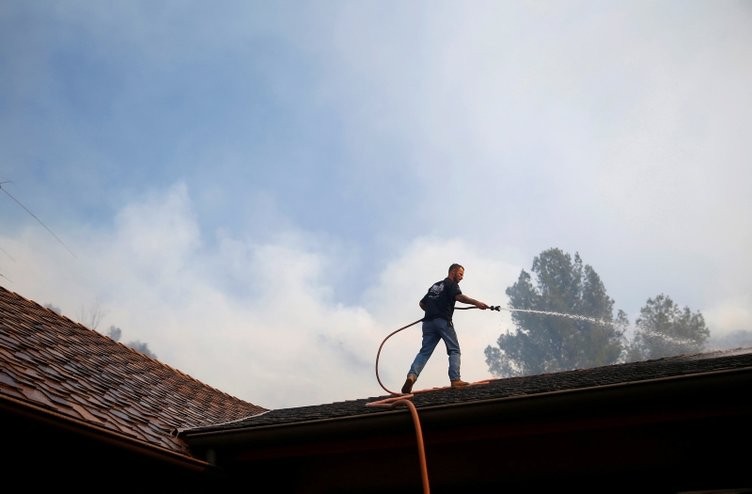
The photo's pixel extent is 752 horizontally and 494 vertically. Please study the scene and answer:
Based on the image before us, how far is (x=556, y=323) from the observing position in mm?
60000

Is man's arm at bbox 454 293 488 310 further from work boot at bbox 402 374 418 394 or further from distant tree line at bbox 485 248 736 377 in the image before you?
distant tree line at bbox 485 248 736 377

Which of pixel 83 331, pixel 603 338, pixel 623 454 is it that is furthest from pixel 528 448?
pixel 603 338

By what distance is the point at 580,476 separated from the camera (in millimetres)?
4137

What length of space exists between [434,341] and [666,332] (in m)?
51.1

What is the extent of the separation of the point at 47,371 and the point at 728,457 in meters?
4.91

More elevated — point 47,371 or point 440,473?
point 47,371

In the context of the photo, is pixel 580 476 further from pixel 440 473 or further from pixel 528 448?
pixel 440 473

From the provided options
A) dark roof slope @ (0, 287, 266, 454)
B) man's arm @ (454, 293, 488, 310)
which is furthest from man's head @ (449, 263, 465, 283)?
dark roof slope @ (0, 287, 266, 454)

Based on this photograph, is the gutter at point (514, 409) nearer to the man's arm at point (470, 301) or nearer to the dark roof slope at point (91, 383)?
the dark roof slope at point (91, 383)

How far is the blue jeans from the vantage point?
7.34 m

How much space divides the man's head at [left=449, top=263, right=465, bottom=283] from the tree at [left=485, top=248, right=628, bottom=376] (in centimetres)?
5088

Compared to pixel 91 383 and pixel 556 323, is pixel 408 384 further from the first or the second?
pixel 556 323

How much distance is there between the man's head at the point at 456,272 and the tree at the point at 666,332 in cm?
4719

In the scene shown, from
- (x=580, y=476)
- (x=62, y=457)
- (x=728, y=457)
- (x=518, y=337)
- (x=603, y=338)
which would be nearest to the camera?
(x=62, y=457)
